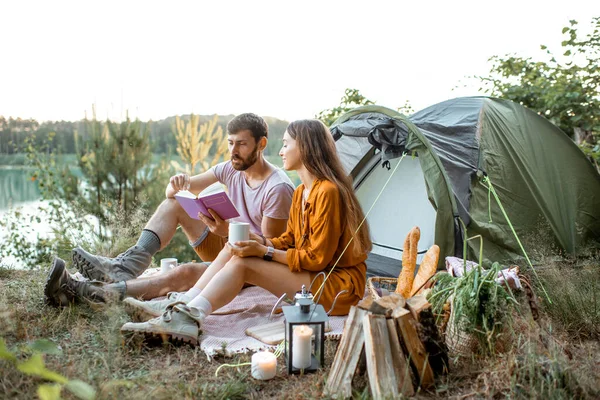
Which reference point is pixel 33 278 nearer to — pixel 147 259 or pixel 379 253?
pixel 147 259

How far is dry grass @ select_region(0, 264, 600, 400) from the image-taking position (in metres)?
1.66

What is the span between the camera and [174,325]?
2.18 metres

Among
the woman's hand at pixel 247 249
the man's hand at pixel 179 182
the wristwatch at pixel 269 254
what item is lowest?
the wristwatch at pixel 269 254

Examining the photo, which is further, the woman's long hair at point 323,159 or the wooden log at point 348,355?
the woman's long hair at point 323,159

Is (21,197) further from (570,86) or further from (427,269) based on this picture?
(570,86)

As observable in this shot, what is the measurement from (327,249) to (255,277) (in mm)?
384

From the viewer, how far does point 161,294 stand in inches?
111

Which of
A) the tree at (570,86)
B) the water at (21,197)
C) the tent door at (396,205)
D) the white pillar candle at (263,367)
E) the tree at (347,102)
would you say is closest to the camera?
the white pillar candle at (263,367)

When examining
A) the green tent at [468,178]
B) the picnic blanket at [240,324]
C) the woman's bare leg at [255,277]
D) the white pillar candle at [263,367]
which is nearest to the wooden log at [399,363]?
the white pillar candle at [263,367]

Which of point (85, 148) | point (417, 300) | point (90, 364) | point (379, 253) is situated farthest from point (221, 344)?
point (85, 148)

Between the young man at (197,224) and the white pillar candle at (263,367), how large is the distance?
103 centimetres

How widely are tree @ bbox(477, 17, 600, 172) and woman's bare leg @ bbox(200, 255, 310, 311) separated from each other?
11.2 feet

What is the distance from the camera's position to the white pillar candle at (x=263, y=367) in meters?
1.91

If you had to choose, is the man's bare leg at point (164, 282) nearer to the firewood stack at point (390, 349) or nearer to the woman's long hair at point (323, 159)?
the woman's long hair at point (323, 159)
